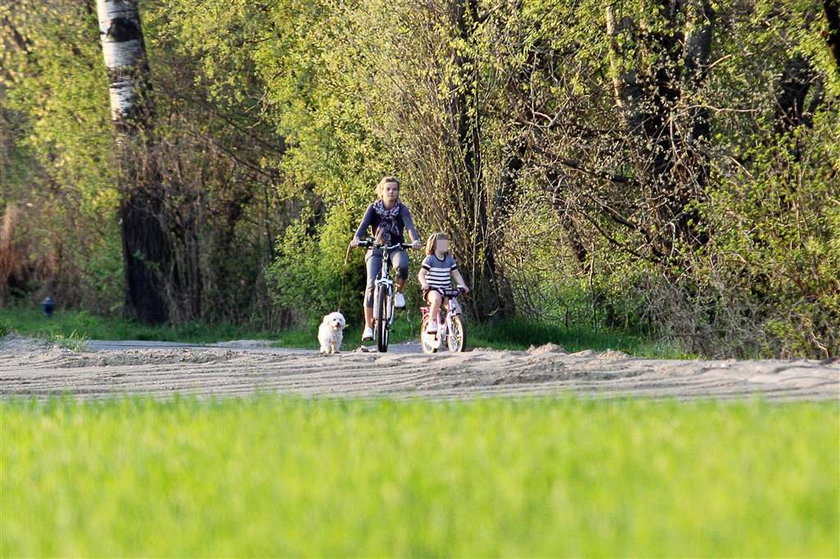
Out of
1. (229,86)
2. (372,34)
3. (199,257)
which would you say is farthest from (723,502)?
(229,86)

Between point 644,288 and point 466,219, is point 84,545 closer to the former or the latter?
point 644,288

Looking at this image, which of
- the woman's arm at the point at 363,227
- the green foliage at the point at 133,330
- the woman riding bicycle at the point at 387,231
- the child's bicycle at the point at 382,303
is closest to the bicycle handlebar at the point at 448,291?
the woman riding bicycle at the point at 387,231

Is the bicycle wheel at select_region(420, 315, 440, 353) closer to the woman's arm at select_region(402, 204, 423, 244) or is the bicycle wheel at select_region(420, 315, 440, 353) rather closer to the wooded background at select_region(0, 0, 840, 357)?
the woman's arm at select_region(402, 204, 423, 244)

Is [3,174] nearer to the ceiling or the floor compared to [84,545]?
nearer to the ceiling

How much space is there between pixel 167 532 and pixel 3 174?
28.5 m

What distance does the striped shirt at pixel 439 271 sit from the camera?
15.3 meters

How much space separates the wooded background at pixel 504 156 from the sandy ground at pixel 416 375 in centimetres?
275

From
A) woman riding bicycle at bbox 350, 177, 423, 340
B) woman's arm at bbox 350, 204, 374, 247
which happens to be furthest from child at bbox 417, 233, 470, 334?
woman's arm at bbox 350, 204, 374, 247

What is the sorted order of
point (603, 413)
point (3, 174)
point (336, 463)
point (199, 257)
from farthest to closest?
point (3, 174)
point (199, 257)
point (603, 413)
point (336, 463)

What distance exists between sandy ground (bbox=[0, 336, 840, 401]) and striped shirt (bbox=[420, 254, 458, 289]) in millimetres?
1136

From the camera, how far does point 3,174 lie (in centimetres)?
3209

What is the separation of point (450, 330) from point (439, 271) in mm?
659

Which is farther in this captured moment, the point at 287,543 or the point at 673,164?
the point at 673,164

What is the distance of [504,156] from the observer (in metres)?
18.0
